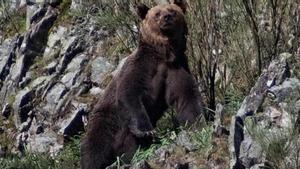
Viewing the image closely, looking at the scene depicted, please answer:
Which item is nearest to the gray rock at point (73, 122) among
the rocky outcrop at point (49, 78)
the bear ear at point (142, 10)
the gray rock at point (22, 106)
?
the rocky outcrop at point (49, 78)

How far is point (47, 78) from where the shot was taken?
15008mm

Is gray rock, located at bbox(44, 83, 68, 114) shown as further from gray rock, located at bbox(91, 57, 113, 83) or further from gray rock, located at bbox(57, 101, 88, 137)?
gray rock, located at bbox(57, 101, 88, 137)

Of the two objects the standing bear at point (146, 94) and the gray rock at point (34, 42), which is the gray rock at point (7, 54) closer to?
the gray rock at point (34, 42)

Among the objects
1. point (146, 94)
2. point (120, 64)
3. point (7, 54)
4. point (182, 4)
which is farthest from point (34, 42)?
point (146, 94)

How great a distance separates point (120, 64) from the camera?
14.1 m

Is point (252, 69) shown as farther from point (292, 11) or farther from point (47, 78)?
point (47, 78)

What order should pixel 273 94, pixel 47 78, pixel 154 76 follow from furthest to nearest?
pixel 47 78 < pixel 154 76 < pixel 273 94

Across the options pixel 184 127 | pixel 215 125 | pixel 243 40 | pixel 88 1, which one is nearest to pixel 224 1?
pixel 243 40

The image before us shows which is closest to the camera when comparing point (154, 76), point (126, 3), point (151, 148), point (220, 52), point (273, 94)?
point (273, 94)

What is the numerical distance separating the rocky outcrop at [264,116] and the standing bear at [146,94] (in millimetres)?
1757

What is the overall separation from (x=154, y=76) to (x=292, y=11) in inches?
65.5

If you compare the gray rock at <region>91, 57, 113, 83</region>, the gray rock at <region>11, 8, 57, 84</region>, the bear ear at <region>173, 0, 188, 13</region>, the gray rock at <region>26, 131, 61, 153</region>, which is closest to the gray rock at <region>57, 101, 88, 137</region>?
the gray rock at <region>26, 131, 61, 153</region>

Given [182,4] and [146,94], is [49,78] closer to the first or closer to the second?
[182,4]

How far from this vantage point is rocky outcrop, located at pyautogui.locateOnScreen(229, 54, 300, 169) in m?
8.12
